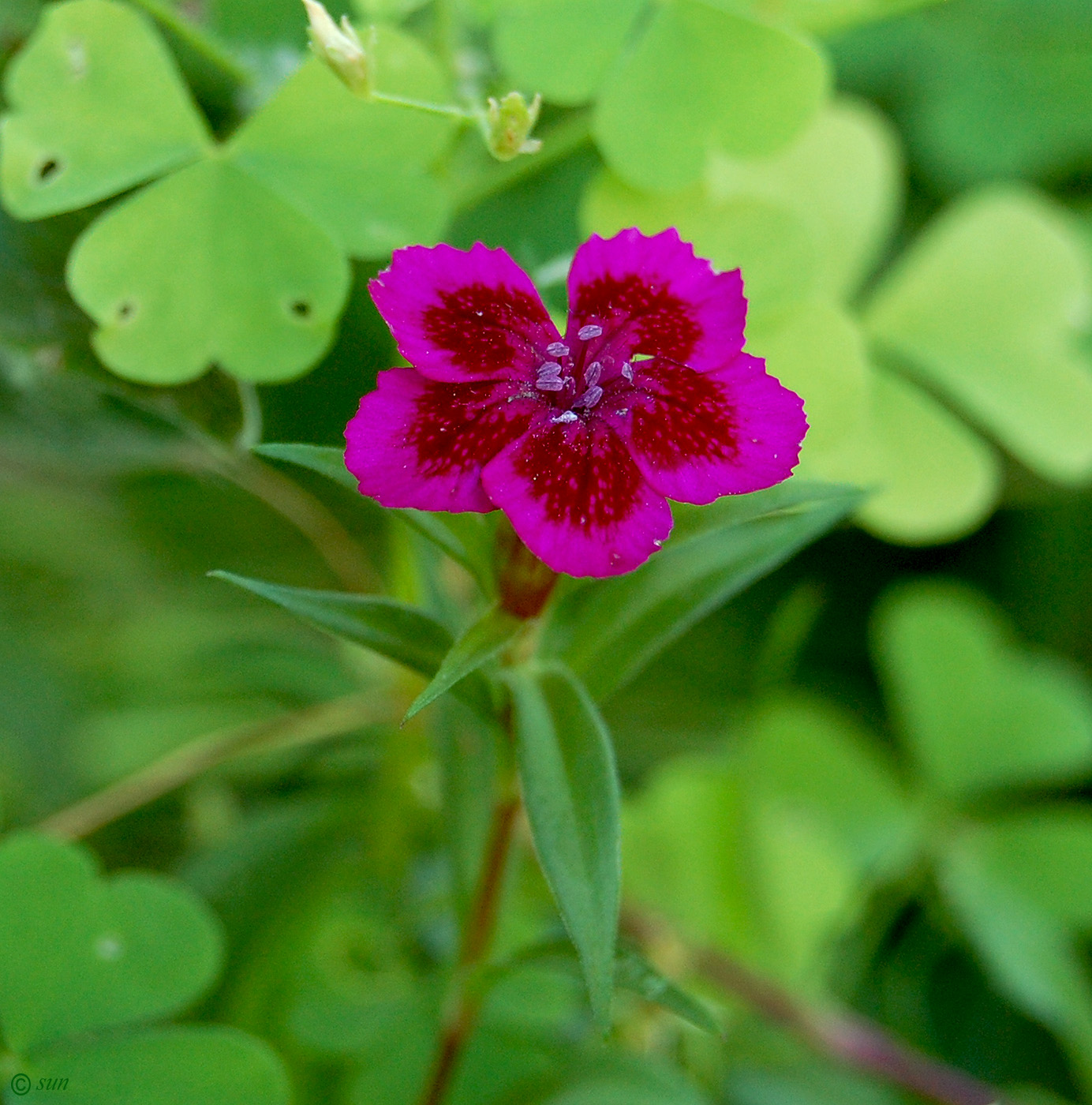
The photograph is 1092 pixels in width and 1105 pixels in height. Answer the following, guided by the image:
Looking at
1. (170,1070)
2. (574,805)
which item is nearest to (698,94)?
(574,805)

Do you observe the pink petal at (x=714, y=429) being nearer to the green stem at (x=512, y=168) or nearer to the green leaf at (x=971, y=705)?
the green stem at (x=512, y=168)

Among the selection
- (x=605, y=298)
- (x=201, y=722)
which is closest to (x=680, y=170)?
(x=605, y=298)

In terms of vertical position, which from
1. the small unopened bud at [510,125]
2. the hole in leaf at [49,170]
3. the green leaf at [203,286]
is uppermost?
the small unopened bud at [510,125]

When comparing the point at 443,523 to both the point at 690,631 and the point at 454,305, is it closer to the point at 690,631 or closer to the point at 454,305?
the point at 454,305

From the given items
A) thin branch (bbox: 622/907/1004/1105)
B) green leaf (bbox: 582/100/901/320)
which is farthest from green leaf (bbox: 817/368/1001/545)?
thin branch (bbox: 622/907/1004/1105)

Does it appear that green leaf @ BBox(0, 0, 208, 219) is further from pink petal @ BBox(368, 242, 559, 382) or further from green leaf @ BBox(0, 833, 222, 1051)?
green leaf @ BBox(0, 833, 222, 1051)

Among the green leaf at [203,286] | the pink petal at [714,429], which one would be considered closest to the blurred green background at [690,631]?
the green leaf at [203,286]

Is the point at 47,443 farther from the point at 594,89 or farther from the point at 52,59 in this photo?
the point at 594,89
